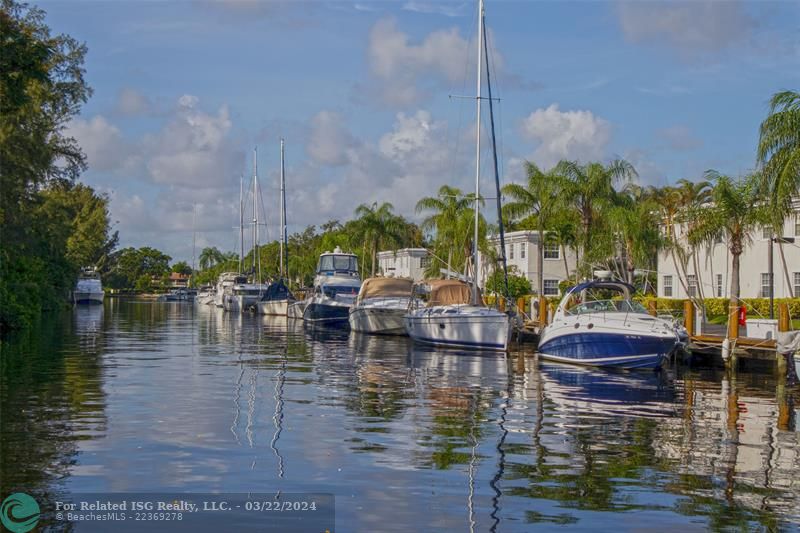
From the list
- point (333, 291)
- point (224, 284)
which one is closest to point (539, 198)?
point (333, 291)

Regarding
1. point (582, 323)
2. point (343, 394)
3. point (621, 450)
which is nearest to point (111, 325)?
point (582, 323)

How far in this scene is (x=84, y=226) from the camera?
10325 centimetres

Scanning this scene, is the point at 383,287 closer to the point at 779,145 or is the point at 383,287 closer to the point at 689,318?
the point at 689,318

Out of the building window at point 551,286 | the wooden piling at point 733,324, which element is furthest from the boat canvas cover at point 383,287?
the building window at point 551,286

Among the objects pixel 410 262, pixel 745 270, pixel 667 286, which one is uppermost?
pixel 410 262

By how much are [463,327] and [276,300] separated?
44.1 m

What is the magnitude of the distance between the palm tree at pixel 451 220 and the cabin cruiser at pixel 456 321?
22.2m

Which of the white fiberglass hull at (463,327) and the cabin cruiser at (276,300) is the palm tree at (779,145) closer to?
the white fiberglass hull at (463,327)

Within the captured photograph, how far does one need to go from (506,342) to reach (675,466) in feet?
77.4

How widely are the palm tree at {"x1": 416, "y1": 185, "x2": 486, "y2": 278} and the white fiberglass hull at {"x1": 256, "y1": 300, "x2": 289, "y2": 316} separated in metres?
14.2

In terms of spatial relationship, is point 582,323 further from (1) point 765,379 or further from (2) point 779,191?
(2) point 779,191

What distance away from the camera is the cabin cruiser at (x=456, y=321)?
38.9m

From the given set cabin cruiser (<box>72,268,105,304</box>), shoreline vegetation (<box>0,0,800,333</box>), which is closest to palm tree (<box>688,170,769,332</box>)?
shoreline vegetation (<box>0,0,800,333</box>)

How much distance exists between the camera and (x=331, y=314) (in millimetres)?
61062
